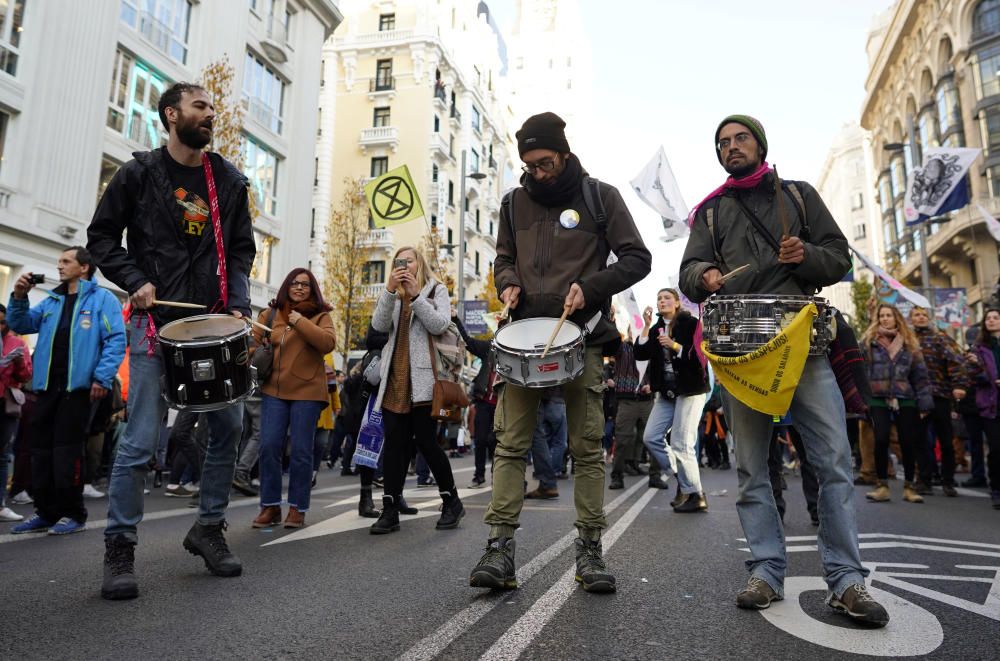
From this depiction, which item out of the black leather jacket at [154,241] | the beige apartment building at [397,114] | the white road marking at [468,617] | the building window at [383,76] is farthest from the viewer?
→ the building window at [383,76]

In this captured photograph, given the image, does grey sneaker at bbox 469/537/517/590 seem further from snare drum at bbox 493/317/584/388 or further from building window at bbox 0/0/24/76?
building window at bbox 0/0/24/76

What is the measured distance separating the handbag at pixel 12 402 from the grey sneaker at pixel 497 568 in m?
4.83

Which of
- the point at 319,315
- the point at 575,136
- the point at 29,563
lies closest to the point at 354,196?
the point at 319,315

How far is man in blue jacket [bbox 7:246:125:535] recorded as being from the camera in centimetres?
528

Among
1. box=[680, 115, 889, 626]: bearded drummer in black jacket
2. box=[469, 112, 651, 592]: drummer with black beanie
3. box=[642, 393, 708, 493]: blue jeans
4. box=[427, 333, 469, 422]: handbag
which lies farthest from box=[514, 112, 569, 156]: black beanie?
box=[642, 393, 708, 493]: blue jeans

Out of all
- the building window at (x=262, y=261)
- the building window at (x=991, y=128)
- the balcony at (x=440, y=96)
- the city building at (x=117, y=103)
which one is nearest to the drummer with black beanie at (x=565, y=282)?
the city building at (x=117, y=103)

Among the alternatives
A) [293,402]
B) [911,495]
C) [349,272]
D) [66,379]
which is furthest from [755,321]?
→ [349,272]

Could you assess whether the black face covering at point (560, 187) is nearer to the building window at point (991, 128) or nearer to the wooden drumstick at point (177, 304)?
the wooden drumstick at point (177, 304)

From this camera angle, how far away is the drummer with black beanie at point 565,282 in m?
3.64

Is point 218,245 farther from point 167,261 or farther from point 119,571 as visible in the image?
point 119,571

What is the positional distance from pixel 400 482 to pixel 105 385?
2259 millimetres

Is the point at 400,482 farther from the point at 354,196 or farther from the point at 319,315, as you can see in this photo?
the point at 354,196

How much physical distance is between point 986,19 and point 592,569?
4706cm

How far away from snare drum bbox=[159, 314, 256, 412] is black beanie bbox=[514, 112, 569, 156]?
5.62 ft
